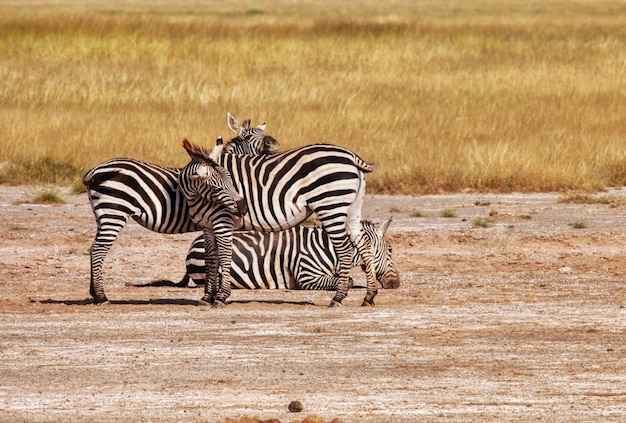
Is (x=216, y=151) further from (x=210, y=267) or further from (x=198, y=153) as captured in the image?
(x=210, y=267)

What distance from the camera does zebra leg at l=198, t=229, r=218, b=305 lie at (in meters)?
10.5

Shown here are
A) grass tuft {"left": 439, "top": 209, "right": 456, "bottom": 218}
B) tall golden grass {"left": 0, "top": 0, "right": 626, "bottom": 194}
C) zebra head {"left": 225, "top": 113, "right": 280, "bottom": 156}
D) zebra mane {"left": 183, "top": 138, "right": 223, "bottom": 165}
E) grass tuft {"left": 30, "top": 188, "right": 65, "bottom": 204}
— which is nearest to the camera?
zebra mane {"left": 183, "top": 138, "right": 223, "bottom": 165}

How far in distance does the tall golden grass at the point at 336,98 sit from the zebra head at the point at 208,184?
727 cm

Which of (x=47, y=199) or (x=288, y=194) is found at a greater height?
(x=288, y=194)

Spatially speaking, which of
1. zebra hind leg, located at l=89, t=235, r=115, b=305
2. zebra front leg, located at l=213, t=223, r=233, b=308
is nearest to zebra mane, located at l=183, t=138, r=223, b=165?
zebra front leg, located at l=213, t=223, r=233, b=308

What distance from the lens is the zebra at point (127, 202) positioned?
10258 millimetres

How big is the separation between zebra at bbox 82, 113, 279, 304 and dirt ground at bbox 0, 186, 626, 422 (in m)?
0.54

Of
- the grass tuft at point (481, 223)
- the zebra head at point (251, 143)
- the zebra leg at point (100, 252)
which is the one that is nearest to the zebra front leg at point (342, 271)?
the zebra head at point (251, 143)

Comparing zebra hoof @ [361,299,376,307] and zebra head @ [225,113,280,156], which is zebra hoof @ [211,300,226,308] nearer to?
zebra hoof @ [361,299,376,307]

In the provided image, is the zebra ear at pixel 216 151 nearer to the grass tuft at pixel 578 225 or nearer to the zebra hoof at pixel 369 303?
the zebra hoof at pixel 369 303

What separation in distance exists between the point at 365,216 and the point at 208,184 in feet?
18.4

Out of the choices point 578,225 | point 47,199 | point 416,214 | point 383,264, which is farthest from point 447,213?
point 47,199

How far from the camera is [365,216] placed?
50.6ft

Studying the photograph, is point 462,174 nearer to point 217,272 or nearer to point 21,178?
point 21,178
